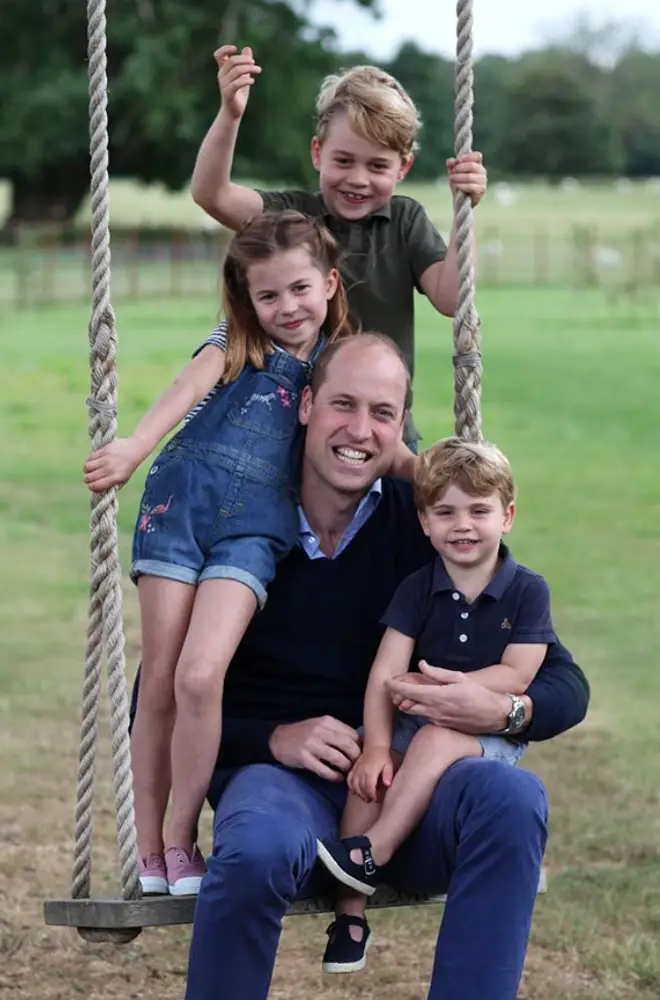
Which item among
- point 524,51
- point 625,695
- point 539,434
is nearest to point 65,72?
point 539,434

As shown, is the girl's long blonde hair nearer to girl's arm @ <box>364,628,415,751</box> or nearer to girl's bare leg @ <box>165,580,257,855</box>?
girl's bare leg @ <box>165,580,257,855</box>

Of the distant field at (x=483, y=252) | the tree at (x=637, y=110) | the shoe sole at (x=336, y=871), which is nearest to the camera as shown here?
the shoe sole at (x=336, y=871)

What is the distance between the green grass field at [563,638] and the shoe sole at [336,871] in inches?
58.4

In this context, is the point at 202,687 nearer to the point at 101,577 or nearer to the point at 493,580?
the point at 101,577

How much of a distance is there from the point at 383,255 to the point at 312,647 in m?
1.07

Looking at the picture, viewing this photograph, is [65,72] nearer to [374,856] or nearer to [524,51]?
[374,856]

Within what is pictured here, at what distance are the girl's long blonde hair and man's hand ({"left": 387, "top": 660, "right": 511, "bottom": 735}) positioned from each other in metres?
0.73

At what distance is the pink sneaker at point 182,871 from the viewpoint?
133 inches

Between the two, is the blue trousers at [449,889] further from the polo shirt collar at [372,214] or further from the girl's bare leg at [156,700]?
the polo shirt collar at [372,214]

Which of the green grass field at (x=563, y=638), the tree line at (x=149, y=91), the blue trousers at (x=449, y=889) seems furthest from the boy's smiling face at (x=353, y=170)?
the tree line at (x=149, y=91)

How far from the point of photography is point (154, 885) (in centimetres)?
344

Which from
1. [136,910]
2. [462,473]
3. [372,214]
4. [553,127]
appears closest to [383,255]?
[372,214]

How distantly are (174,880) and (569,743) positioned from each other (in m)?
3.83

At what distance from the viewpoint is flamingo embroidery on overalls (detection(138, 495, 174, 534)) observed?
349 cm
